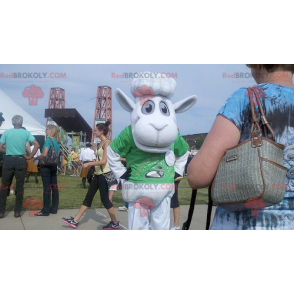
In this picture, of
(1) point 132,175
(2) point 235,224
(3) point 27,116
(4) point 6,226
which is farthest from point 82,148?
(2) point 235,224

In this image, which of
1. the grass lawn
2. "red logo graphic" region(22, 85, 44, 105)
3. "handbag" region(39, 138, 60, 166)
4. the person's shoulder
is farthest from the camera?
the grass lawn

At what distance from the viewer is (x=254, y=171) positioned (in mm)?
→ 1398

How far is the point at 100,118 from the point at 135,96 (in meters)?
1.16

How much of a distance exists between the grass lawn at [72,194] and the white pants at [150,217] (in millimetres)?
2997

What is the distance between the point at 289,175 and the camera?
4.96 ft

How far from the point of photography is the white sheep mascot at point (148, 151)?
3.40 meters

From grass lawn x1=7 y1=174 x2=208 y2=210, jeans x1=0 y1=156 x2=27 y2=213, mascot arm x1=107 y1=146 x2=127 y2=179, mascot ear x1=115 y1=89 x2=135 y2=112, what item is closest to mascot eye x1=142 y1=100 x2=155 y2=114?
mascot ear x1=115 y1=89 x2=135 y2=112

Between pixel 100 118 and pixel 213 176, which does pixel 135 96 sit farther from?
pixel 213 176

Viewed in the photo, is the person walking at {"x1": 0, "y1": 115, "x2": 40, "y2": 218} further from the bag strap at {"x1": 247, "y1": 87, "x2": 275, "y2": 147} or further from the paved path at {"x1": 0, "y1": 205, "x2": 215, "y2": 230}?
the bag strap at {"x1": 247, "y1": 87, "x2": 275, "y2": 147}

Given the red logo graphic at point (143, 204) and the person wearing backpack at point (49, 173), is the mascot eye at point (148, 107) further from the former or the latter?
the person wearing backpack at point (49, 173)

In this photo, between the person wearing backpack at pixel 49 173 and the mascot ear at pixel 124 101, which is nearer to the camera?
the mascot ear at pixel 124 101

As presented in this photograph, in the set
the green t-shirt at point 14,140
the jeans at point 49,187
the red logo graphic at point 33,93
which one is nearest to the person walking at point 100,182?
the jeans at point 49,187

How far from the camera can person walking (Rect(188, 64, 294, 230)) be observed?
1454mm

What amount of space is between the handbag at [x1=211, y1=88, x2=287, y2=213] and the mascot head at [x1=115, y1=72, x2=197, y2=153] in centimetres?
191
